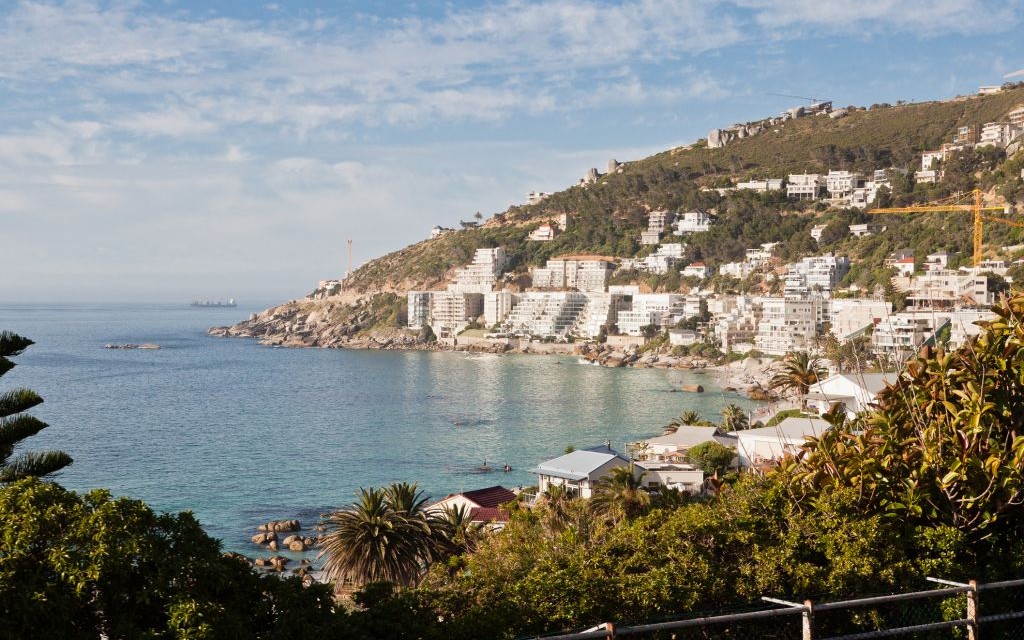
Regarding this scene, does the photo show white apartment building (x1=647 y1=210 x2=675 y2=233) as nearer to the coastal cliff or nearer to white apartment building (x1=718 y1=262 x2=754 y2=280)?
white apartment building (x1=718 y1=262 x2=754 y2=280)

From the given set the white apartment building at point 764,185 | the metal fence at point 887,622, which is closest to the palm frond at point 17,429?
the metal fence at point 887,622

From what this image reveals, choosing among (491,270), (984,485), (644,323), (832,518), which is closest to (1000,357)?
(984,485)

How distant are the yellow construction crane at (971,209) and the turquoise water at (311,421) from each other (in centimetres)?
2544

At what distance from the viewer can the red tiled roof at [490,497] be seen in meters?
21.1

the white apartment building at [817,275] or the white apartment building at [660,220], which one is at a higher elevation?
the white apartment building at [660,220]

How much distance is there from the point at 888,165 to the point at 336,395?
76681 millimetres

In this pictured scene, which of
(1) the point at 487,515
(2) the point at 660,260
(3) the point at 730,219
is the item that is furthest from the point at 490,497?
(3) the point at 730,219

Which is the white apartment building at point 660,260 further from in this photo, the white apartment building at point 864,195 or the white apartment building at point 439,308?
the white apartment building at point 864,195

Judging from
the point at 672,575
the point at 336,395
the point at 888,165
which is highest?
the point at 888,165

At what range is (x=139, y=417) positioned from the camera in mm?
42344

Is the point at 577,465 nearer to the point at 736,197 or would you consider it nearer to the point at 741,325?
the point at 741,325

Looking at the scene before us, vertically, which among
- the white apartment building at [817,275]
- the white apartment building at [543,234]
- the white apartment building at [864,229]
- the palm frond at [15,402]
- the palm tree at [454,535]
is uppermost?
the white apartment building at [543,234]

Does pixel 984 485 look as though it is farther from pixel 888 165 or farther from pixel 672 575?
pixel 888 165

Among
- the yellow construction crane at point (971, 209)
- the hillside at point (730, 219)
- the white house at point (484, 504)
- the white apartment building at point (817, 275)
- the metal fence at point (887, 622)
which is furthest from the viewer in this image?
the hillside at point (730, 219)
